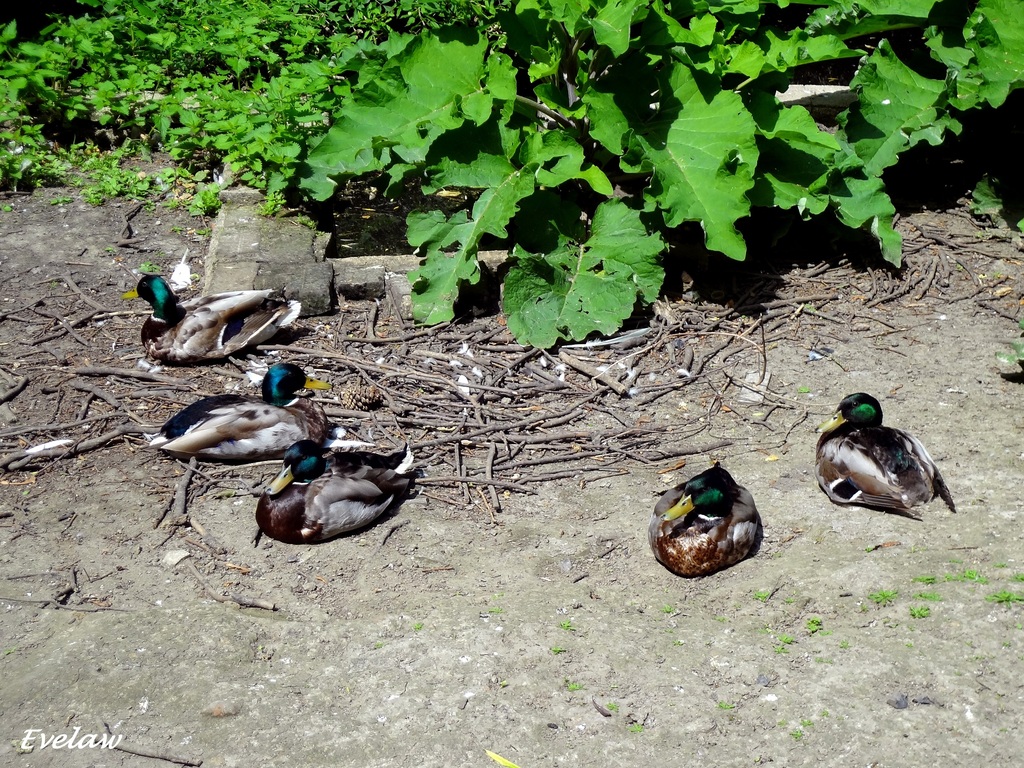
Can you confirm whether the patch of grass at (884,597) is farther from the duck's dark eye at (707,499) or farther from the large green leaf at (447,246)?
the large green leaf at (447,246)

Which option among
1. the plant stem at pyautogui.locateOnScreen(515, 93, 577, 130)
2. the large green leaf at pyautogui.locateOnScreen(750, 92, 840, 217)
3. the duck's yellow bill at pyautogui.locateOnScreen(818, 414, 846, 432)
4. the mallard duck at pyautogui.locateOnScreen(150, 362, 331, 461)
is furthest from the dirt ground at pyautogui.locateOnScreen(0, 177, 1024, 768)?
the plant stem at pyautogui.locateOnScreen(515, 93, 577, 130)

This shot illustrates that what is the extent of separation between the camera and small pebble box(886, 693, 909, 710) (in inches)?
128

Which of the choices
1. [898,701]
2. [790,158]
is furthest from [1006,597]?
[790,158]

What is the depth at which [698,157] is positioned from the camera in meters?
5.35

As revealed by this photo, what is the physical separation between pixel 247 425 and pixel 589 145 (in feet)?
8.46

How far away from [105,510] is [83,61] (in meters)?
4.48

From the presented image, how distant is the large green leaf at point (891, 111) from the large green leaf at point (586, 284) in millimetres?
1588

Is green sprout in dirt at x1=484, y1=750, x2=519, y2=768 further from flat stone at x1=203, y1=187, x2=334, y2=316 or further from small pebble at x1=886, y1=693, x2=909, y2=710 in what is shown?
flat stone at x1=203, y1=187, x2=334, y2=316

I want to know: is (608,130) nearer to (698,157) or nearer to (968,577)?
(698,157)

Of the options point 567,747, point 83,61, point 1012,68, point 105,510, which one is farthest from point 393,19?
point 567,747

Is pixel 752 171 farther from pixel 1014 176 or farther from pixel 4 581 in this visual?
pixel 4 581

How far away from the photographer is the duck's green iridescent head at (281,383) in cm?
481

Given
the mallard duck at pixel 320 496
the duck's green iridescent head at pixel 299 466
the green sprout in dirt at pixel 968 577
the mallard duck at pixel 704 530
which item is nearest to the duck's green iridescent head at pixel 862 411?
the mallard duck at pixel 704 530

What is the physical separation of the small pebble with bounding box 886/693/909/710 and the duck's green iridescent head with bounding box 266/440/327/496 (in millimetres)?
2410
